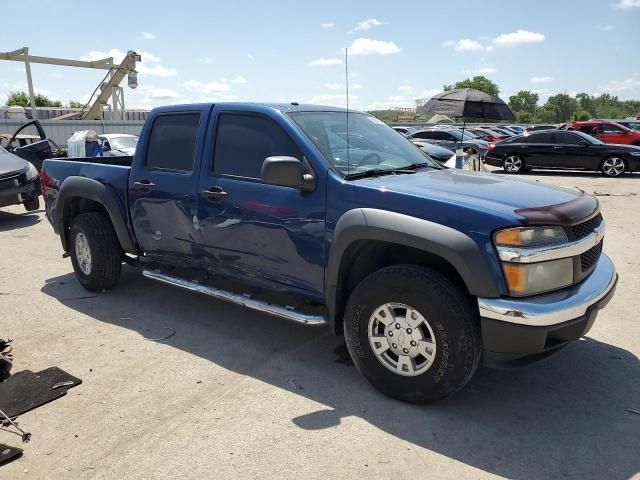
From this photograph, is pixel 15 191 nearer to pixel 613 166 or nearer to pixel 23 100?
pixel 613 166

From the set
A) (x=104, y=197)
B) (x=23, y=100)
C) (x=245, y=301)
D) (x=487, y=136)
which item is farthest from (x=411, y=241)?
(x=23, y=100)

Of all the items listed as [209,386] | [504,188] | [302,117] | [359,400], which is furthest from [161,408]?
[504,188]

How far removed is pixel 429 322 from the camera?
3.03 meters

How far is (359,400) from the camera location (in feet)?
10.9

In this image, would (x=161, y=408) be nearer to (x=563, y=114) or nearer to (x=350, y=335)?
(x=350, y=335)

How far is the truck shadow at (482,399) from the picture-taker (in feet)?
9.12

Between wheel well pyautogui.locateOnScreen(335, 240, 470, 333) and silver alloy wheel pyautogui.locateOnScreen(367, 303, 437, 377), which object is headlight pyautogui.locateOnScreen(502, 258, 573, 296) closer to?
wheel well pyautogui.locateOnScreen(335, 240, 470, 333)

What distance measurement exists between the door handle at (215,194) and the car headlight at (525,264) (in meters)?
2.06

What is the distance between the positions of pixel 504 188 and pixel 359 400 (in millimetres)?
1649

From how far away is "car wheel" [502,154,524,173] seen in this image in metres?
17.2

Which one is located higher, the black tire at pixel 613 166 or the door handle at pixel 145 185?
the door handle at pixel 145 185

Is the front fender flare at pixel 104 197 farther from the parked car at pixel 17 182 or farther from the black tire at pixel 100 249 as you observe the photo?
the parked car at pixel 17 182

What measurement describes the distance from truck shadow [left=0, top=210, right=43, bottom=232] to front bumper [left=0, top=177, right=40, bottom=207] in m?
0.38

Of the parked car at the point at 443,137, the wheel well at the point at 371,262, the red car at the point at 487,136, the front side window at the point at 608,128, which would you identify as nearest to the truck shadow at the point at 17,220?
the wheel well at the point at 371,262
